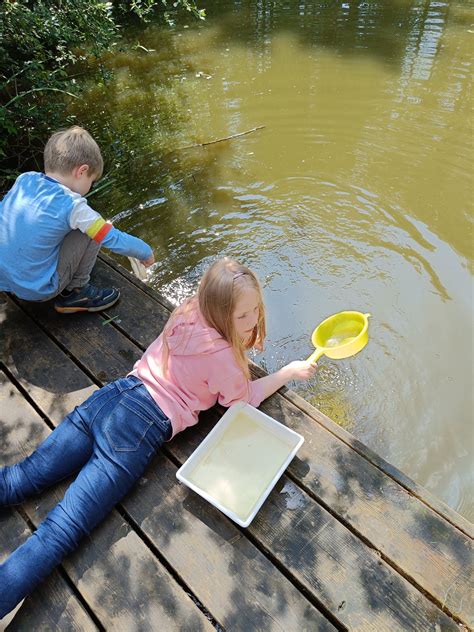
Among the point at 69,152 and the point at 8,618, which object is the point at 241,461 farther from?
the point at 69,152

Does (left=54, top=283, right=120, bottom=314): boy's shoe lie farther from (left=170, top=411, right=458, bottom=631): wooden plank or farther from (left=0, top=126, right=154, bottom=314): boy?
(left=170, top=411, right=458, bottom=631): wooden plank

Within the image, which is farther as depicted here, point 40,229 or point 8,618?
point 40,229

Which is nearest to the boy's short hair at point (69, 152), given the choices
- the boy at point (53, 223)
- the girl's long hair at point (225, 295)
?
the boy at point (53, 223)

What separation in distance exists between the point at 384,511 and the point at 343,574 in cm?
28

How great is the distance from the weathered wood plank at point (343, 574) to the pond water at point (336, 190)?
2.93 ft

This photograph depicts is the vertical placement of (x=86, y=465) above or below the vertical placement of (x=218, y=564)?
above

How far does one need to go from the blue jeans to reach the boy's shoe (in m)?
0.75

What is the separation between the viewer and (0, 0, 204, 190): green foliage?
3.62 metres

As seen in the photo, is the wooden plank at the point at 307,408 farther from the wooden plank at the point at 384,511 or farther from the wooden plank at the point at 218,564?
the wooden plank at the point at 218,564

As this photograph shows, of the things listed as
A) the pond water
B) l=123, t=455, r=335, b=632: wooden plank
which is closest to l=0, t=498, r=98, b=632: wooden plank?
l=123, t=455, r=335, b=632: wooden plank

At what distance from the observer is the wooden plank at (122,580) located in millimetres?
1546

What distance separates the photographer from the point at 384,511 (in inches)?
69.4

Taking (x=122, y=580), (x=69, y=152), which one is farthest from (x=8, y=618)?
(x=69, y=152)

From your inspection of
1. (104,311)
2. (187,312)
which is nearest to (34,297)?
(104,311)
